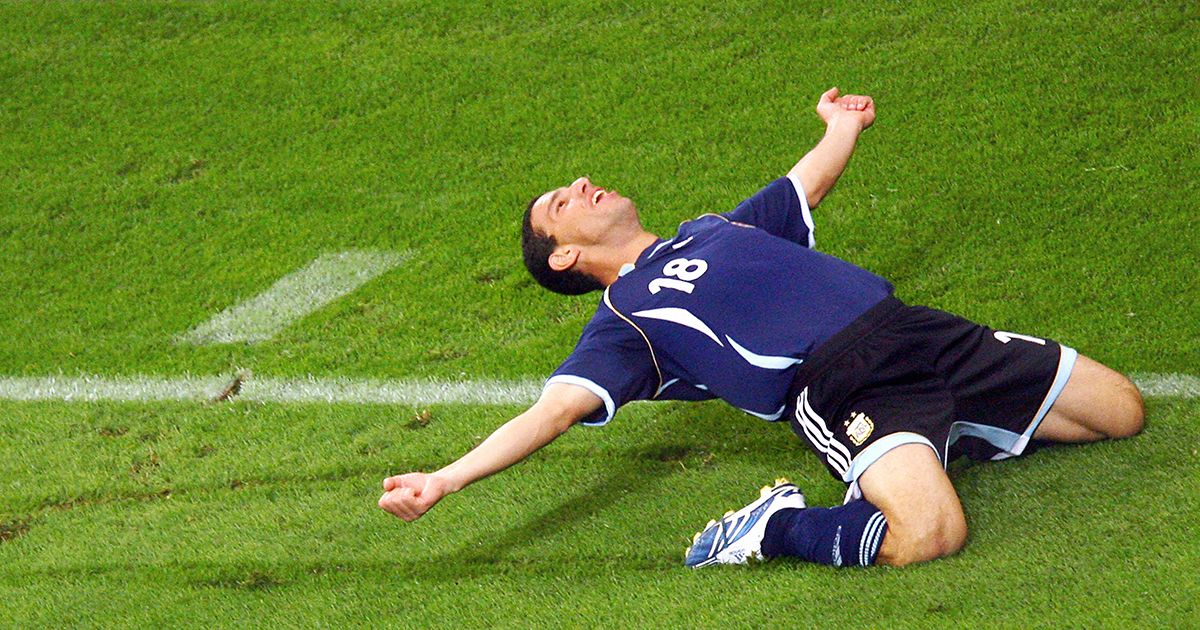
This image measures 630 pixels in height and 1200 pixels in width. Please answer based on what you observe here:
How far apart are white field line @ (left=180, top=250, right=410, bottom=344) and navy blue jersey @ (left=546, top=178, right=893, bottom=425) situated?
2.01 meters

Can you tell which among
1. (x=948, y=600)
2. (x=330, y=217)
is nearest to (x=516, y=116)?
(x=330, y=217)

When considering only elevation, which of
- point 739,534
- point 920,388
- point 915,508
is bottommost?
point 739,534

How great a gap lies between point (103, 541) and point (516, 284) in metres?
1.86

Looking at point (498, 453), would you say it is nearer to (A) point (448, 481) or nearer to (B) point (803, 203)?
(A) point (448, 481)

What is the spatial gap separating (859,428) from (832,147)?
1051 millimetres

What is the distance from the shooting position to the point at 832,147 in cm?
382

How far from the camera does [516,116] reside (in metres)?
6.16

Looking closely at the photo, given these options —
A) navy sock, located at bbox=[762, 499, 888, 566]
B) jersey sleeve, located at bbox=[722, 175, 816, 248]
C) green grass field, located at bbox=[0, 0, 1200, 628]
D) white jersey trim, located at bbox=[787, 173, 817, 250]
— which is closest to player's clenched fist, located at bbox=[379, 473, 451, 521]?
green grass field, located at bbox=[0, 0, 1200, 628]

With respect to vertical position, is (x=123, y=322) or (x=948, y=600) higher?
(x=948, y=600)

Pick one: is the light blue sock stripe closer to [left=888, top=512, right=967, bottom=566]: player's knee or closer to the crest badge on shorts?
[left=888, top=512, right=967, bottom=566]: player's knee

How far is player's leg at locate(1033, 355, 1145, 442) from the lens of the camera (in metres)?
3.31

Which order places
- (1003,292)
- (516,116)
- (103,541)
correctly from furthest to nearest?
(516,116), (1003,292), (103,541)

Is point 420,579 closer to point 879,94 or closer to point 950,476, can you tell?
point 950,476

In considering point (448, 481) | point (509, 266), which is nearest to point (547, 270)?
point (448, 481)
